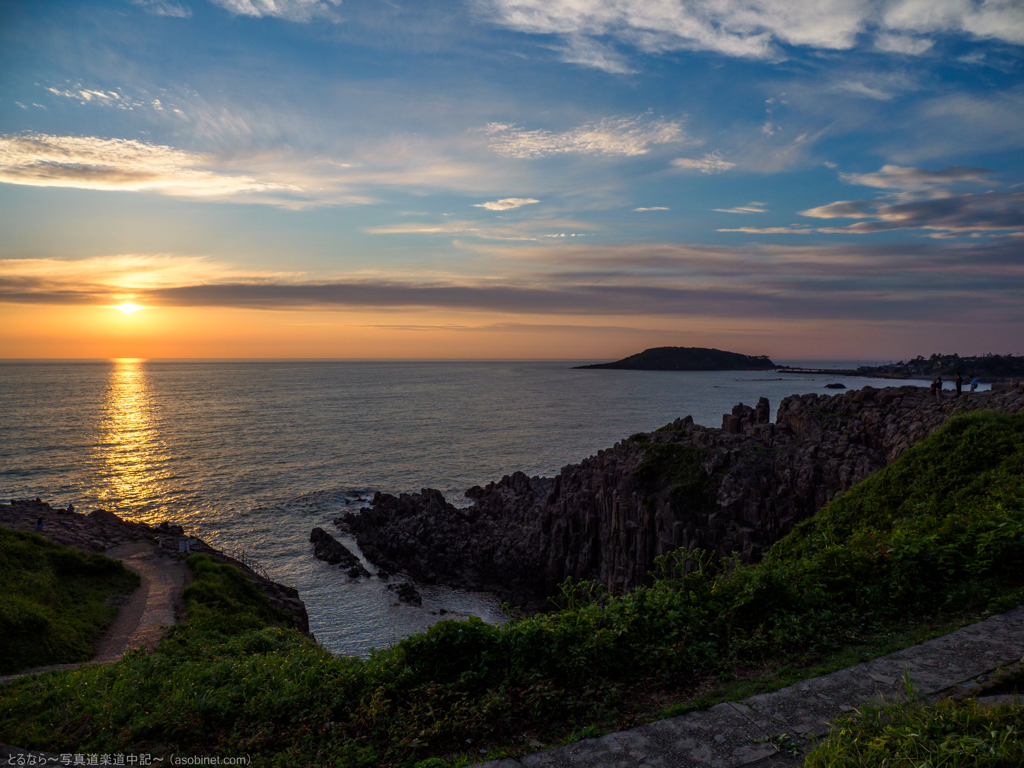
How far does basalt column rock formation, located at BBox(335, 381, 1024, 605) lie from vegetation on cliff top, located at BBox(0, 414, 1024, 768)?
1658 centimetres

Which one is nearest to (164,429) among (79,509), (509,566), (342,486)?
(79,509)

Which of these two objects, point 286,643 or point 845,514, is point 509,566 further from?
point 845,514

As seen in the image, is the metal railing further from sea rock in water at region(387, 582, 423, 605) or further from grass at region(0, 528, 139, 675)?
sea rock in water at region(387, 582, 423, 605)

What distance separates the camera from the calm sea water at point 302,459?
1634 inches

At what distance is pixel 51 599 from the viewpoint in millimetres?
27109

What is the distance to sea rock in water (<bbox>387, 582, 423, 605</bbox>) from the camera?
38719 millimetres

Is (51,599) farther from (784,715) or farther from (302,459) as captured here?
(302,459)

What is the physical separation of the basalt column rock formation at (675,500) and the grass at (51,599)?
19.6 meters

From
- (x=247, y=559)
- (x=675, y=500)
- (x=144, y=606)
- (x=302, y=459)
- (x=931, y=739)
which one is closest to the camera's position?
(x=931, y=739)

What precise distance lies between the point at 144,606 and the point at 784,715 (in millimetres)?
35301

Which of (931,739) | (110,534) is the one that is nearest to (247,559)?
(110,534)

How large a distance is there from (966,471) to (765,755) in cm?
1506

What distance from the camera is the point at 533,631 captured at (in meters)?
7.82

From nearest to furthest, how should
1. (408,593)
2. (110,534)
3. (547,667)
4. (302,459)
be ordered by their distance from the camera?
(547,667), (408,593), (110,534), (302,459)
